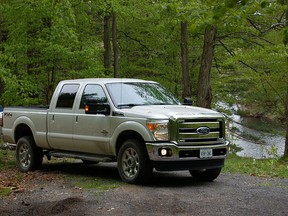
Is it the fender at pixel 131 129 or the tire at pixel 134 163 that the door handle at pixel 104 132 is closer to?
the fender at pixel 131 129

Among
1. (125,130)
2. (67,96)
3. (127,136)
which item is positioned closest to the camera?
(125,130)

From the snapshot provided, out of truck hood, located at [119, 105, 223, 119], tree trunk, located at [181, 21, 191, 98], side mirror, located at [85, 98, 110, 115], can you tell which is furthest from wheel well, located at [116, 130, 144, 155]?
tree trunk, located at [181, 21, 191, 98]

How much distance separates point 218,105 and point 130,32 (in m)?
6.75

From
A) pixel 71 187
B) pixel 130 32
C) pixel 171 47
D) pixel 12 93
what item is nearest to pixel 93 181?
pixel 71 187

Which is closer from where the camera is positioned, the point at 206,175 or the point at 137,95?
the point at 206,175

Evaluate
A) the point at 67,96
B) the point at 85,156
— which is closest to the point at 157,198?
the point at 85,156

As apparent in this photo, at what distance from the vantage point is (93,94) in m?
9.98

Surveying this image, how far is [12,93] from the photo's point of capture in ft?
58.2

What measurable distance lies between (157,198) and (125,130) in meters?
1.90

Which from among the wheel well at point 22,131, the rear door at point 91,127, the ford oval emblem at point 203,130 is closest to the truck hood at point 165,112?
the ford oval emblem at point 203,130

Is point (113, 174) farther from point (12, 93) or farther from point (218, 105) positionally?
point (218, 105)

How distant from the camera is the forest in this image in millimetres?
17781

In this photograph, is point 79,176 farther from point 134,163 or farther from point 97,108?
point 134,163

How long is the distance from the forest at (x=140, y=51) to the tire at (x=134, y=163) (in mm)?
4456
